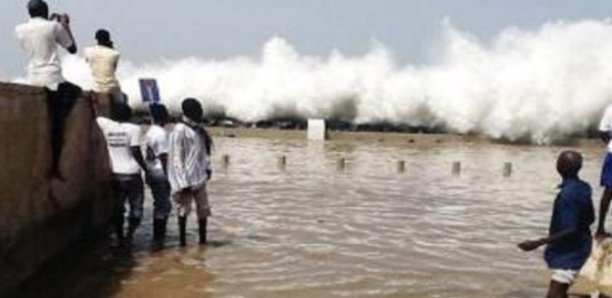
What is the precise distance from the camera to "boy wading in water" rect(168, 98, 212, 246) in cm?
959

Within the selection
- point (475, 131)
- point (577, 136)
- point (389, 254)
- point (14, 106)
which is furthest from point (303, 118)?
point (14, 106)

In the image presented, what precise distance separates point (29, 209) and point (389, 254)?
3.89m

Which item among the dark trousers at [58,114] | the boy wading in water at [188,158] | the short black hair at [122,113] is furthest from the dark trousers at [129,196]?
the dark trousers at [58,114]

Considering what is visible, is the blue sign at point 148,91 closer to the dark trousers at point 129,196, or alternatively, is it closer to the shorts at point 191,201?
the dark trousers at point 129,196

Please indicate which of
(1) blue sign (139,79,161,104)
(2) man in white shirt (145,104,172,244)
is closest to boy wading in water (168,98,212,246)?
(2) man in white shirt (145,104,172,244)

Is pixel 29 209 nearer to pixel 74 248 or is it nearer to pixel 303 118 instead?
pixel 74 248

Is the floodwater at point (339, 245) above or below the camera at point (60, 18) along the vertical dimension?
below

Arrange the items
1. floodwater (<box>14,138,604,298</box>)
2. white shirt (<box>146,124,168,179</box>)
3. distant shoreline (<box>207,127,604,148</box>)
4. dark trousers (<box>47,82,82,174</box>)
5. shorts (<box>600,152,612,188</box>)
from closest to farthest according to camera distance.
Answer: floodwater (<box>14,138,604,298</box>) < dark trousers (<box>47,82,82,174</box>) < shorts (<box>600,152,612,188</box>) < white shirt (<box>146,124,168,179</box>) < distant shoreline (<box>207,127,604,148</box>)

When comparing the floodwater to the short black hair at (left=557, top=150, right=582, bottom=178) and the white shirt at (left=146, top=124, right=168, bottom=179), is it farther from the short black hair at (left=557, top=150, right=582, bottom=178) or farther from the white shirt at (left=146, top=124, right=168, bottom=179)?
the short black hair at (left=557, top=150, right=582, bottom=178)

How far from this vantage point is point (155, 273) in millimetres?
8664

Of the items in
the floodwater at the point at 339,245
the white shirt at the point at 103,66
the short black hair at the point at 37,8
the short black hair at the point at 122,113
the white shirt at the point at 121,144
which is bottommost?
the floodwater at the point at 339,245

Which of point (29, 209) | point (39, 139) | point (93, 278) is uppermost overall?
point (39, 139)

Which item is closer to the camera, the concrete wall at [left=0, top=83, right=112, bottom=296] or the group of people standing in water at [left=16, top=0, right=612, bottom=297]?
the concrete wall at [left=0, top=83, right=112, bottom=296]

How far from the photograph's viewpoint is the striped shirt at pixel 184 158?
959cm
